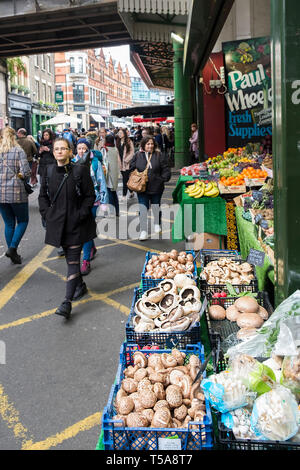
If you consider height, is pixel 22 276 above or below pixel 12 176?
below

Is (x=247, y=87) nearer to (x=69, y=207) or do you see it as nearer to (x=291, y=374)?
(x=69, y=207)

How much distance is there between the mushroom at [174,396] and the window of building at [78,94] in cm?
7685

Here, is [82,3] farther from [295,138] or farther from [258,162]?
[295,138]

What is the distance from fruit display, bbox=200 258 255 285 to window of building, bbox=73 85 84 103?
75.1m

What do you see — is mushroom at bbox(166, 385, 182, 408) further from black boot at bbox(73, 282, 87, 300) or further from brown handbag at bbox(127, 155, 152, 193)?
brown handbag at bbox(127, 155, 152, 193)

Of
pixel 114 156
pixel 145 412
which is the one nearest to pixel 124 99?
pixel 114 156

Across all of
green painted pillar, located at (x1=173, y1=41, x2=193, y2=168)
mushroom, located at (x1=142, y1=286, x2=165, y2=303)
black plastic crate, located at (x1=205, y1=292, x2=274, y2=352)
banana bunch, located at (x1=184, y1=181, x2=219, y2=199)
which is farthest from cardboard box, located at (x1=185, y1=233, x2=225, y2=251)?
green painted pillar, located at (x1=173, y1=41, x2=193, y2=168)

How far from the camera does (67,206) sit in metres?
4.82

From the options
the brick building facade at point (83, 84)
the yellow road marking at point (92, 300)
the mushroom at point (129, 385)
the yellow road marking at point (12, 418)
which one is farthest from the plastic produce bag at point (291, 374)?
the brick building facade at point (83, 84)

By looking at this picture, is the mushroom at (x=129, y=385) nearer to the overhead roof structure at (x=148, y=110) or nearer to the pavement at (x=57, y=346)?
the pavement at (x=57, y=346)

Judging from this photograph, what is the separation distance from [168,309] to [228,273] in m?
0.89

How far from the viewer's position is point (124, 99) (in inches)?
4594

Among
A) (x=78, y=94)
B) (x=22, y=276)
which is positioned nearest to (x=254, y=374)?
(x=22, y=276)

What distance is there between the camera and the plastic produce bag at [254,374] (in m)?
1.94
